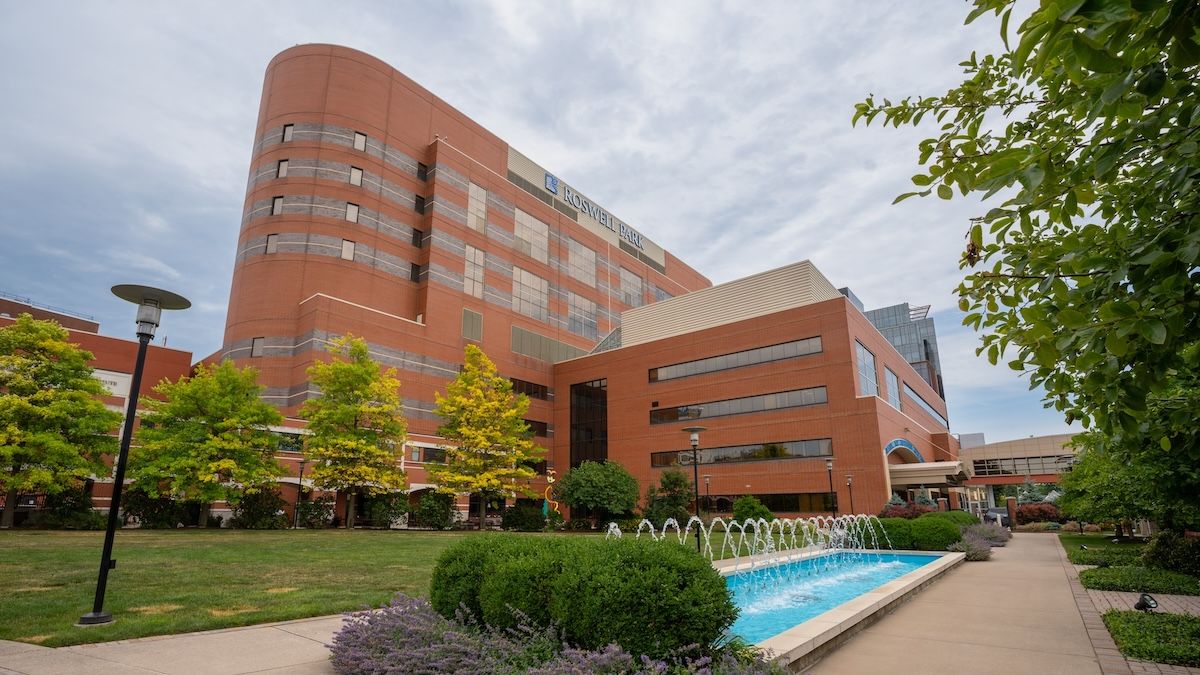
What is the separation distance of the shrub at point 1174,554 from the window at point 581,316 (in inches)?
1919

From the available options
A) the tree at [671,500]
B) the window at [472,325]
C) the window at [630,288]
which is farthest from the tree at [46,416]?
the window at [630,288]

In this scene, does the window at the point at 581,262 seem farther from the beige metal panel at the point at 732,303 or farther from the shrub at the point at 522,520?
the shrub at the point at 522,520

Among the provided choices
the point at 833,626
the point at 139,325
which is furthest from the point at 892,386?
the point at 139,325

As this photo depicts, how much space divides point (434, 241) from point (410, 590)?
133 ft

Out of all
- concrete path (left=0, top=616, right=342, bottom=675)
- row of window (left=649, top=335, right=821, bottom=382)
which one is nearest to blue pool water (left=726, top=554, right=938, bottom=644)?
concrete path (left=0, top=616, right=342, bottom=675)

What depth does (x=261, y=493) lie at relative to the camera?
32281 mm

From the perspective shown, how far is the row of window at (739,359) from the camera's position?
4347 cm

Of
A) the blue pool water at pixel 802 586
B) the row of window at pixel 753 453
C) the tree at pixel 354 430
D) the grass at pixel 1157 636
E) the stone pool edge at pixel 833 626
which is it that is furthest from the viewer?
the row of window at pixel 753 453

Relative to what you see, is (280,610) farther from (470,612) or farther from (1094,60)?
(1094,60)

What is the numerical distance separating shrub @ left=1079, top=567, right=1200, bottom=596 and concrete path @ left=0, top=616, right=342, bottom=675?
15.7 m

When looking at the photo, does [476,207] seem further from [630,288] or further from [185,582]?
[185,582]

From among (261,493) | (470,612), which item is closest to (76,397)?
(261,493)

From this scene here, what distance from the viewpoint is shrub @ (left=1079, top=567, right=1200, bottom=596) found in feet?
41.5

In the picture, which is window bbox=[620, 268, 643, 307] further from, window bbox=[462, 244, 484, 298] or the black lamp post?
the black lamp post
